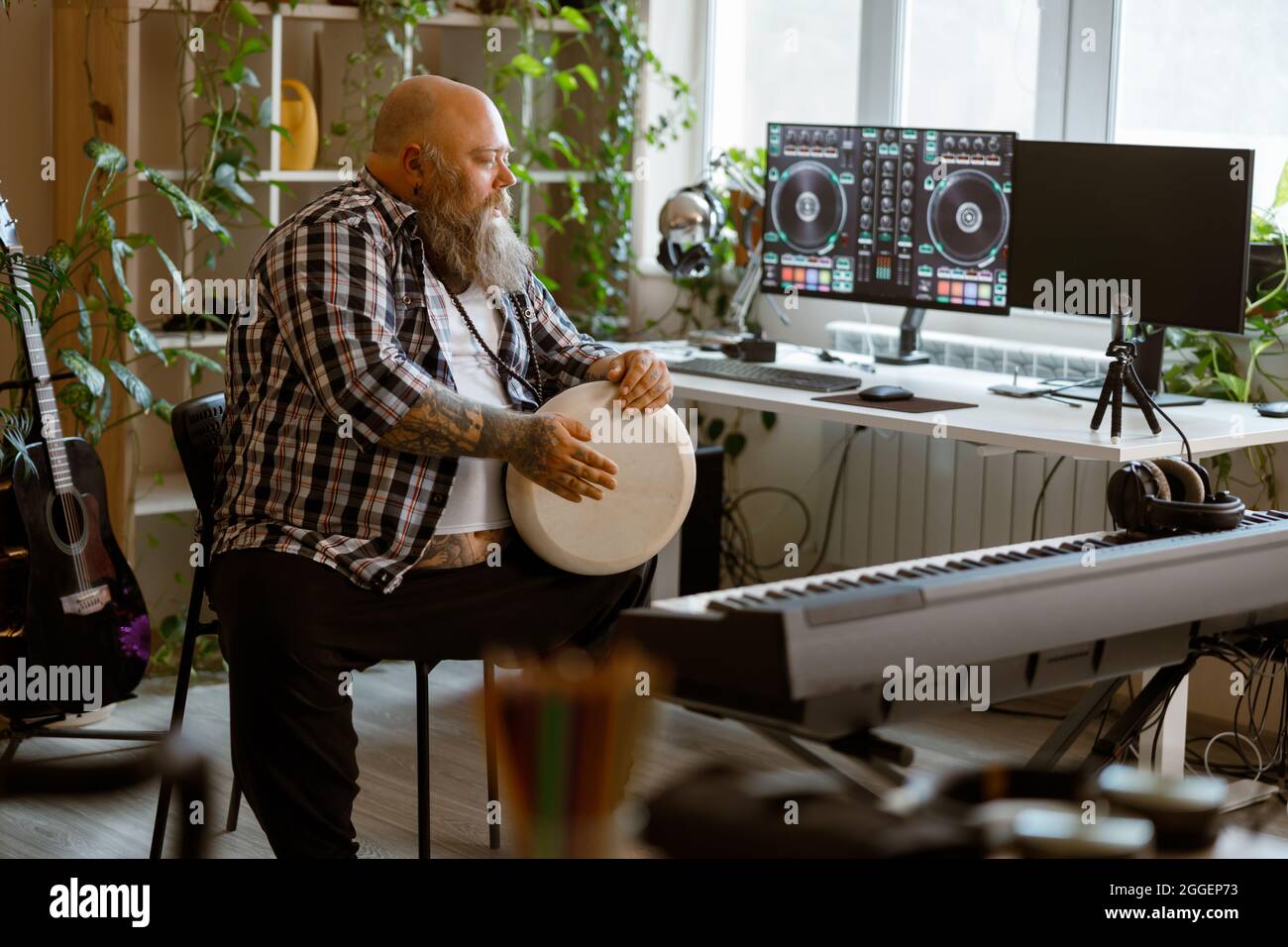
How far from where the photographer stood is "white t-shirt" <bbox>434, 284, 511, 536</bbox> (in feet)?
8.95

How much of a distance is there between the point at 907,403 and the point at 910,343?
2.10ft

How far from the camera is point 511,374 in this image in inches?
113

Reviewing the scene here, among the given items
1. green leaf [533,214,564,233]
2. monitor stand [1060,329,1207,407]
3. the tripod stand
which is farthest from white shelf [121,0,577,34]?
the tripod stand

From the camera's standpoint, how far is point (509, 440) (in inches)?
103

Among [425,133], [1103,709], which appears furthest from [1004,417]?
[425,133]

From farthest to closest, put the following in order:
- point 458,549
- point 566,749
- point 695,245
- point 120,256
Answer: point 695,245, point 120,256, point 566,749, point 458,549

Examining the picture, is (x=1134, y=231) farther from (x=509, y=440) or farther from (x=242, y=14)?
(x=242, y=14)

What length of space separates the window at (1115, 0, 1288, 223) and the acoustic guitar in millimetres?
2441

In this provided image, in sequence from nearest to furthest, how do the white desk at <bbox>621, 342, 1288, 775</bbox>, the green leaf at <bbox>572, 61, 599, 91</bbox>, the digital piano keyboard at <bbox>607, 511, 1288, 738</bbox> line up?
1. the digital piano keyboard at <bbox>607, 511, 1288, 738</bbox>
2. the white desk at <bbox>621, 342, 1288, 775</bbox>
3. the green leaf at <bbox>572, 61, 599, 91</bbox>

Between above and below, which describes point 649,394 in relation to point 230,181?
below

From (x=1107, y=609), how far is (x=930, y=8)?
2694mm

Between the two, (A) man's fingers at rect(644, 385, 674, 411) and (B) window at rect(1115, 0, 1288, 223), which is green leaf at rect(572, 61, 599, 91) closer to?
(B) window at rect(1115, 0, 1288, 223)
